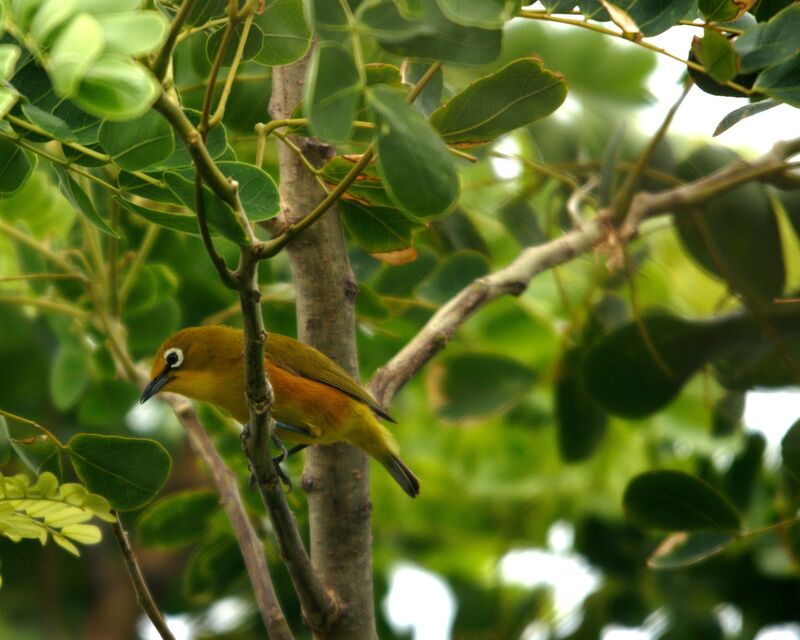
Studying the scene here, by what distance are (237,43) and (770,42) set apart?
820 millimetres

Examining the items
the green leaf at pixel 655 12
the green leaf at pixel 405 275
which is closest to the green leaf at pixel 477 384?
the green leaf at pixel 405 275

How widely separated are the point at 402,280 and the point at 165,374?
72 centimetres

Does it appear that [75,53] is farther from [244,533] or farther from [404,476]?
[404,476]

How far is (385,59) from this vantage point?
2.48 m

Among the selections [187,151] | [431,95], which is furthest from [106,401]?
[431,95]

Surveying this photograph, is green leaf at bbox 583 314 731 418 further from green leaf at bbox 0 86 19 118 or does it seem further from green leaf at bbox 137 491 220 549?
green leaf at bbox 0 86 19 118

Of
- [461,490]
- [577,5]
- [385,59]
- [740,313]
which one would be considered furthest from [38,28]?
[461,490]

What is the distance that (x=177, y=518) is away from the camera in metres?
2.69

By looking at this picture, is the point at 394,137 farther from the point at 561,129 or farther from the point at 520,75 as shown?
the point at 561,129

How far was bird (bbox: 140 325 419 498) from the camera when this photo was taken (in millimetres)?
2566

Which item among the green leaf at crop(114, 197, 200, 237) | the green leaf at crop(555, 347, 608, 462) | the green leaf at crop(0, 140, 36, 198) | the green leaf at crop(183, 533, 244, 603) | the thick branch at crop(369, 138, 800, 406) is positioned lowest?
the green leaf at crop(183, 533, 244, 603)

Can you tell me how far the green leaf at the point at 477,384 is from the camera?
3.12 m

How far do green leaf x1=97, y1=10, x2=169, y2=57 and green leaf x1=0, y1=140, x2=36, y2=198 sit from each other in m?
0.63

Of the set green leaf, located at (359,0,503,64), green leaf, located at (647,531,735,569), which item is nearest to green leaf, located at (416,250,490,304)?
green leaf, located at (647,531,735,569)
